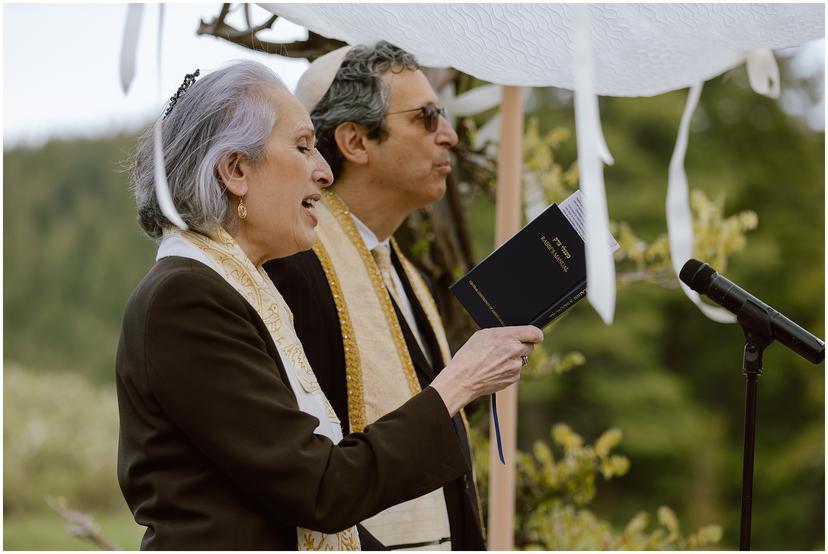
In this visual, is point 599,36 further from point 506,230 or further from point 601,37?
point 506,230

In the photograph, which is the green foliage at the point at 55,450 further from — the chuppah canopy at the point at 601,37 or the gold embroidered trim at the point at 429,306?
the chuppah canopy at the point at 601,37

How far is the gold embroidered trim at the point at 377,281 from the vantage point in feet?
8.38

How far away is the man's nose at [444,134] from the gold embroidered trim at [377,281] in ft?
1.03

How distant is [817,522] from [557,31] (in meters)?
12.8

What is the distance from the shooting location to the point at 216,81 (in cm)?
197

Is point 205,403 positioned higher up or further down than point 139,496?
higher up

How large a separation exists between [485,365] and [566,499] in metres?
2.11

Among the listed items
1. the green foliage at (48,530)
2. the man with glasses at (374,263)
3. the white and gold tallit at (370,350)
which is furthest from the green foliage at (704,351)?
the white and gold tallit at (370,350)

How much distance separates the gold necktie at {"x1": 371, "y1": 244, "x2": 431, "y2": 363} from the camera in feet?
9.02

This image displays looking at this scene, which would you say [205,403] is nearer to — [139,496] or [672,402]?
[139,496]

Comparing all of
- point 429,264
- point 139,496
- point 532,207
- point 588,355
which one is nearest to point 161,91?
point 139,496

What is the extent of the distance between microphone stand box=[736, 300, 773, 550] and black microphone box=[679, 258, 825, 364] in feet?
0.04

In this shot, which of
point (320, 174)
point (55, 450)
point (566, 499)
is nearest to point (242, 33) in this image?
point (320, 174)

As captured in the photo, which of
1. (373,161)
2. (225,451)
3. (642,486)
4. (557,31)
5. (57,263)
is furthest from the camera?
(642,486)
